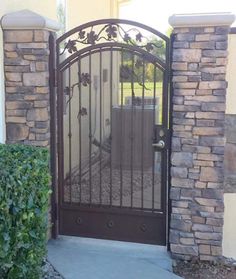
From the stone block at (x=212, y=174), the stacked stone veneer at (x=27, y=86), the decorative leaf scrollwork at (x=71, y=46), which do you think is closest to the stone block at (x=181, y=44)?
the decorative leaf scrollwork at (x=71, y=46)

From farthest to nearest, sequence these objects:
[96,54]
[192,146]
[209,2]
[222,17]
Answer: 1. [209,2]
2. [96,54]
3. [192,146]
4. [222,17]

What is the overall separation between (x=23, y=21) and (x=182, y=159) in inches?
75.3

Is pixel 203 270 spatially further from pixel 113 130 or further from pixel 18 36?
pixel 18 36

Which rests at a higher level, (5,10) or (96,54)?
(5,10)

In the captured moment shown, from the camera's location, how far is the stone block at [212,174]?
427 centimetres

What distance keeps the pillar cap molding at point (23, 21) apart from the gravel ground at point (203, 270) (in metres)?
2.55

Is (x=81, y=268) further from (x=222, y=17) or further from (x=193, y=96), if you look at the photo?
(x=222, y=17)

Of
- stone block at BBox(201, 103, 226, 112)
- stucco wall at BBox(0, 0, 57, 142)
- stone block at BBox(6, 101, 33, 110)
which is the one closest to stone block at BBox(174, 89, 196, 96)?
stone block at BBox(201, 103, 226, 112)

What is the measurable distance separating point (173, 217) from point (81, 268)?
3.18 feet

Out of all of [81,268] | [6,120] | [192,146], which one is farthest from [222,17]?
[81,268]

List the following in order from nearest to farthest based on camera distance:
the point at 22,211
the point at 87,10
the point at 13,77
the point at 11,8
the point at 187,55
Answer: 1. the point at 22,211
2. the point at 187,55
3. the point at 13,77
4. the point at 11,8
5. the point at 87,10

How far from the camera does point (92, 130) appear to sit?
4727 millimetres

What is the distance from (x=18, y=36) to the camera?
438cm

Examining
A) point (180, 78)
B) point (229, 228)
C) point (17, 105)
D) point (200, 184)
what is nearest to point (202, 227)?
point (229, 228)
